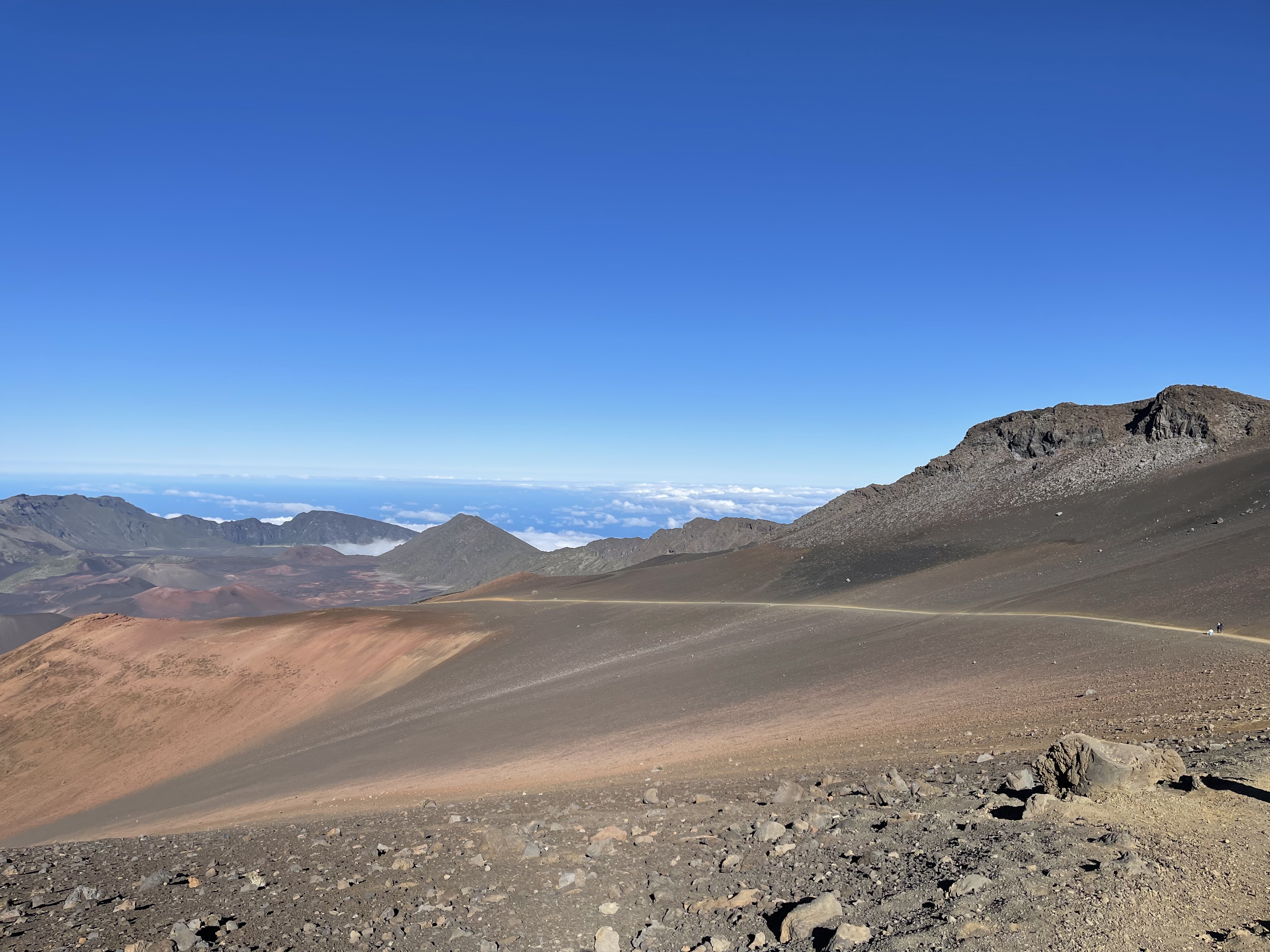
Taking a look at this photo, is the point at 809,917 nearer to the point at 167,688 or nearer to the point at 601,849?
the point at 601,849

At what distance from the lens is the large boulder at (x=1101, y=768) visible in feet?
26.5

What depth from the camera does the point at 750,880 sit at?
24.5 feet

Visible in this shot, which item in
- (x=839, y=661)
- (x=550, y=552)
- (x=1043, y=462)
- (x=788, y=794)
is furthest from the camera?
(x=550, y=552)

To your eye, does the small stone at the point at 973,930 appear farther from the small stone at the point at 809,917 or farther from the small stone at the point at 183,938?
the small stone at the point at 183,938

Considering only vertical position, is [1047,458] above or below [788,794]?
above

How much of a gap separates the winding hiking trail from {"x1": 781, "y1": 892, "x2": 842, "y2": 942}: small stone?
63.4 ft

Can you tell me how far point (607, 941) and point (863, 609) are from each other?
103ft

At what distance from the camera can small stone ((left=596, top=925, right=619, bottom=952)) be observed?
647 centimetres

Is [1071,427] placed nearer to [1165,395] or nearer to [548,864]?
[1165,395]

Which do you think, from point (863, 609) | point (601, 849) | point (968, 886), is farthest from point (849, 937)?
point (863, 609)

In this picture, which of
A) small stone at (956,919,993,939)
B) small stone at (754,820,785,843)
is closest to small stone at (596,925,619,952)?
small stone at (754,820,785,843)

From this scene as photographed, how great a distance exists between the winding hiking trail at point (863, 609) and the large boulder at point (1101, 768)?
1488cm

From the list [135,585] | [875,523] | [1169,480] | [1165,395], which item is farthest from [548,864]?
[135,585]

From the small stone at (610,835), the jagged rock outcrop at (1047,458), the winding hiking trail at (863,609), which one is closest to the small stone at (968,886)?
the small stone at (610,835)
